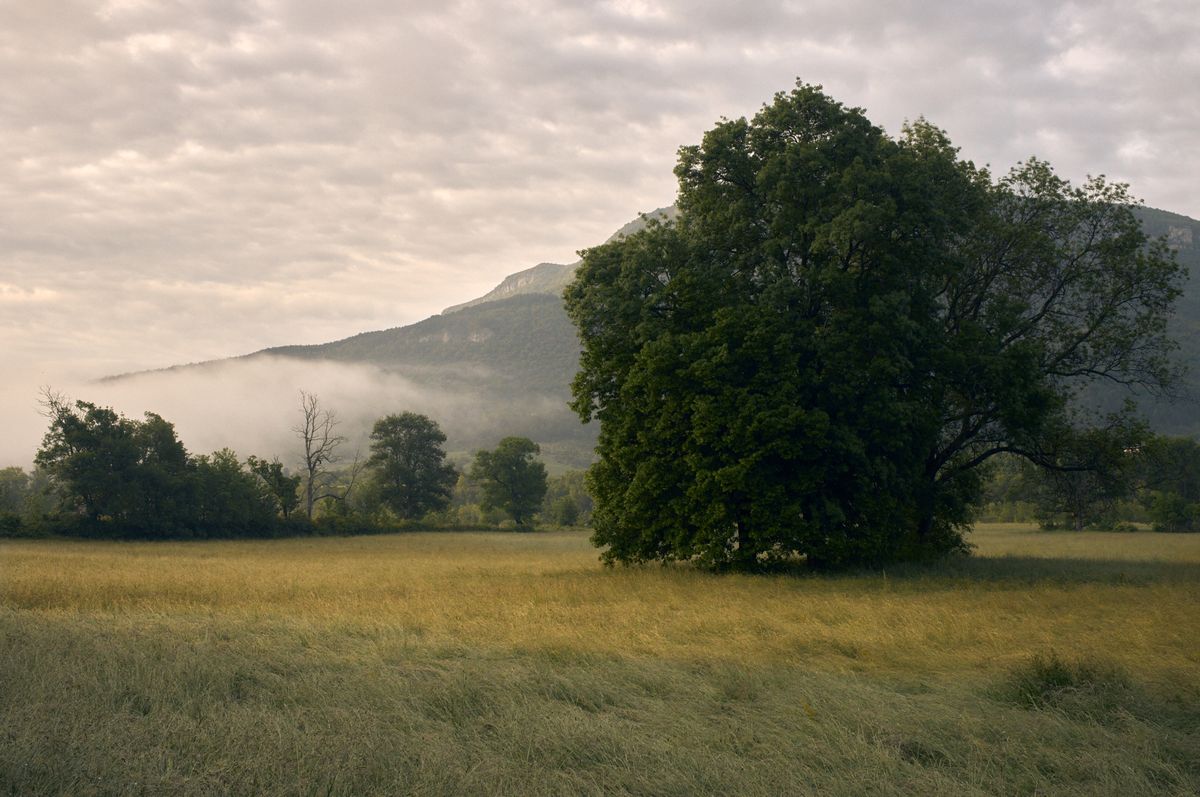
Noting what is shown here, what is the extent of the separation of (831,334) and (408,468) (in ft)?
239

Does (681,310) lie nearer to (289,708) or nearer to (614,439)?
(614,439)

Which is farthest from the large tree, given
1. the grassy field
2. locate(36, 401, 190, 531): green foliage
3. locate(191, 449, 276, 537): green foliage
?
locate(191, 449, 276, 537): green foliage

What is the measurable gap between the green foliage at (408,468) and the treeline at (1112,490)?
55755 mm

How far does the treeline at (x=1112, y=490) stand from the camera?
2997 centimetres

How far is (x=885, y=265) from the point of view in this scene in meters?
26.0

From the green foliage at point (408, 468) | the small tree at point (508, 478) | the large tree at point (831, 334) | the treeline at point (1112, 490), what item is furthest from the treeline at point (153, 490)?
the large tree at point (831, 334)

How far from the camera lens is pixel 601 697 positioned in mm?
9031

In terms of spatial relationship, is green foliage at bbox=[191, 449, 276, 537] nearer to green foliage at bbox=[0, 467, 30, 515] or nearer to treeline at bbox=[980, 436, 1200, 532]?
green foliage at bbox=[0, 467, 30, 515]

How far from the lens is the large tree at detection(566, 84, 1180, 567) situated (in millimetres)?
24266

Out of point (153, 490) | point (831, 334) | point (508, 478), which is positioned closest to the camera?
point (831, 334)

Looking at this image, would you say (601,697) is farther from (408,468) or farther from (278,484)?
(408,468)

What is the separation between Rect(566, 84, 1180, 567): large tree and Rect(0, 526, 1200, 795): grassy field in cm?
666

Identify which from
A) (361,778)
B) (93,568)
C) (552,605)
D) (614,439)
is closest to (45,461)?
(93,568)

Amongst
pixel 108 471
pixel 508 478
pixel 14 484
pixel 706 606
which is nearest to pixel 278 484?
pixel 108 471
